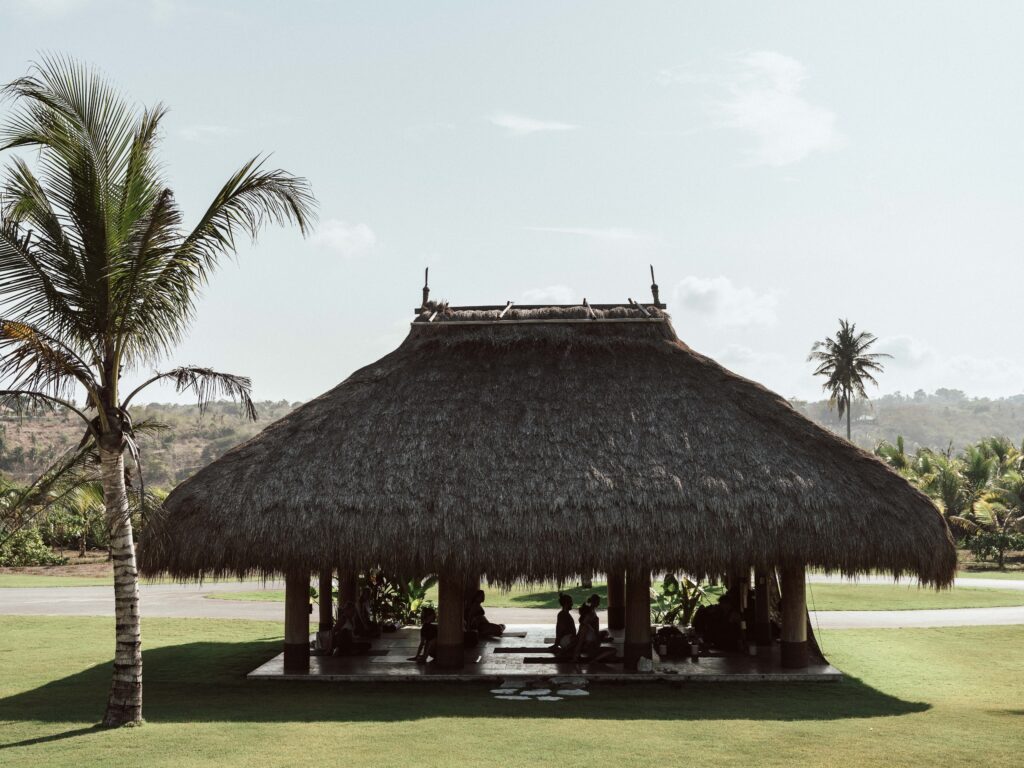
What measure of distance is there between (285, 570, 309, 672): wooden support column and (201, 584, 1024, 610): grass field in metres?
10.9

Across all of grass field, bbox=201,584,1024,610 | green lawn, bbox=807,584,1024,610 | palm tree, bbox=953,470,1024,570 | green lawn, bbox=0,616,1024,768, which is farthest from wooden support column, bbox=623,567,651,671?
palm tree, bbox=953,470,1024,570

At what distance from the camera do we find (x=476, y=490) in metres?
14.4

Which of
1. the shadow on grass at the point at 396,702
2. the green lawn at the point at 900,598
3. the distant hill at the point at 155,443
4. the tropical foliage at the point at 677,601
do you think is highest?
the distant hill at the point at 155,443

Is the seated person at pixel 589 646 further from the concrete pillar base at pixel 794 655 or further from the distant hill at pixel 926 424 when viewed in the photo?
the distant hill at pixel 926 424

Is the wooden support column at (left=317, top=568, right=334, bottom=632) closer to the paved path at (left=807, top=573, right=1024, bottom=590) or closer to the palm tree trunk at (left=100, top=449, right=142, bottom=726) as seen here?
the palm tree trunk at (left=100, top=449, right=142, bottom=726)

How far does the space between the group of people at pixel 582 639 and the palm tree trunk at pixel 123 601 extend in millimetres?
6394

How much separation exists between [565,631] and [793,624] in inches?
135

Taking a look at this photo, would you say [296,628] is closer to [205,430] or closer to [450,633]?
[450,633]

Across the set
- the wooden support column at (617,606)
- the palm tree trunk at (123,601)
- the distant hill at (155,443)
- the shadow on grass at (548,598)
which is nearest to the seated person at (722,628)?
the wooden support column at (617,606)

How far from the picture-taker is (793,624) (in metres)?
15.4

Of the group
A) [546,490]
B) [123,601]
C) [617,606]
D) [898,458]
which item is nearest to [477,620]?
[617,606]

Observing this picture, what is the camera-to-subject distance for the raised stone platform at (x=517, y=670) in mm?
14898

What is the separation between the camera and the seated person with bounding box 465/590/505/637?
18.2 m

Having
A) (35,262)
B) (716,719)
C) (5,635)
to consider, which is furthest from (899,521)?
(5,635)
